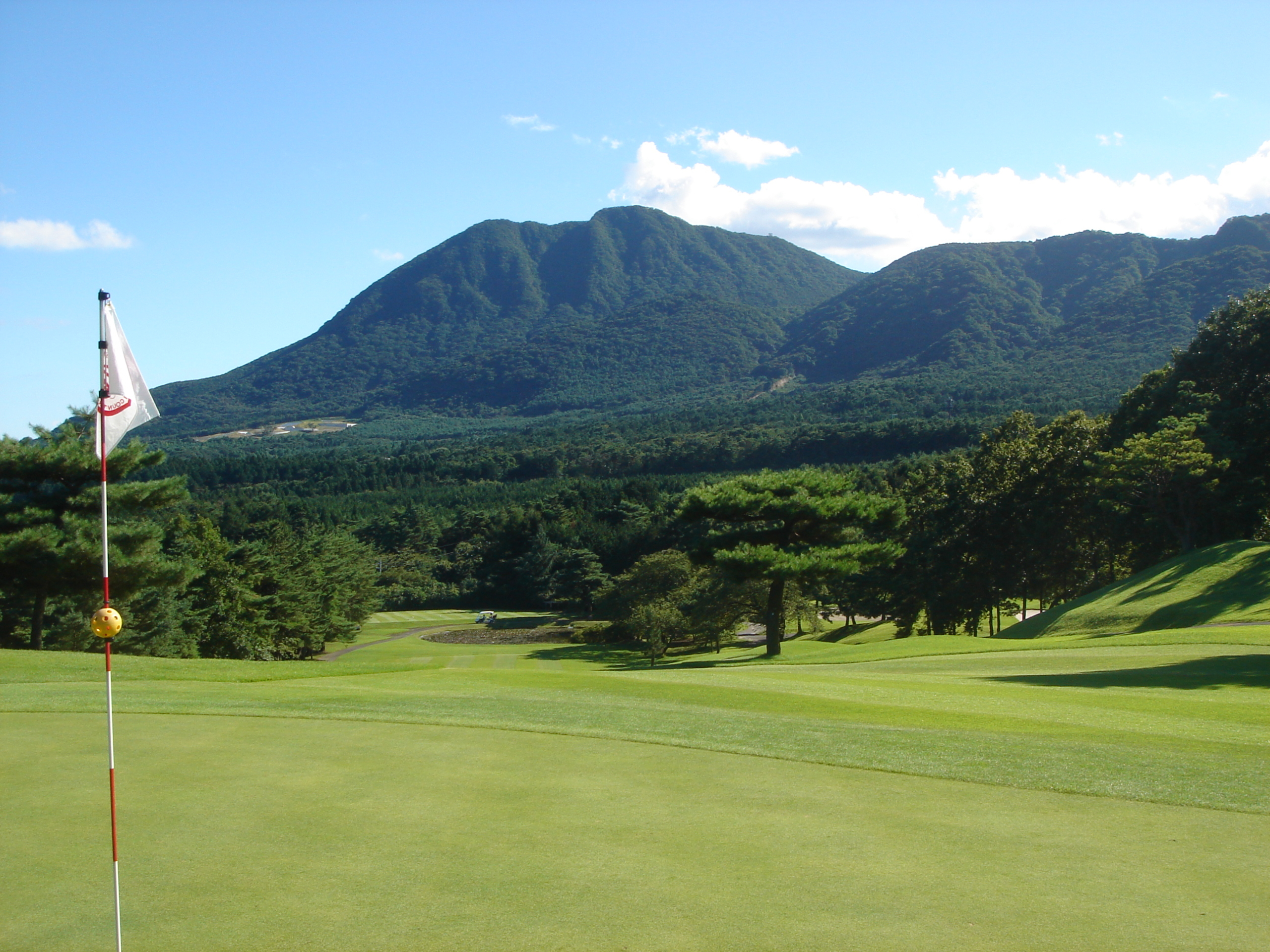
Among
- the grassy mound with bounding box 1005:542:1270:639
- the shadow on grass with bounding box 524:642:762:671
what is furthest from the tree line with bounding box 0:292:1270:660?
the grassy mound with bounding box 1005:542:1270:639

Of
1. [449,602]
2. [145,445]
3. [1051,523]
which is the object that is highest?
[145,445]

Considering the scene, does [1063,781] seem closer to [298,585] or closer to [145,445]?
[145,445]

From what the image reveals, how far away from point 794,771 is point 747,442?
428 feet

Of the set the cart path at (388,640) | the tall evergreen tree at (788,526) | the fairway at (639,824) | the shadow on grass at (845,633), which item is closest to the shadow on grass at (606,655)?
the shadow on grass at (845,633)

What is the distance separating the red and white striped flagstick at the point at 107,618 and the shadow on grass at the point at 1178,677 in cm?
1401

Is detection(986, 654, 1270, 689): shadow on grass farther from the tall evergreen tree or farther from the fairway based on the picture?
the tall evergreen tree

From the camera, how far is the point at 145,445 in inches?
1054

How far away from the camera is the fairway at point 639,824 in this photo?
17.0ft

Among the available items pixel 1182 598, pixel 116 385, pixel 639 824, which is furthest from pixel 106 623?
pixel 1182 598

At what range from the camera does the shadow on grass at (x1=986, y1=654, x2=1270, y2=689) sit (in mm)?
15570

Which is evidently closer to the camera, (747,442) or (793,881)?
(793,881)

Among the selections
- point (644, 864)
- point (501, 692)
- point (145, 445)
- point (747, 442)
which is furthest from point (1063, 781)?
point (747, 442)

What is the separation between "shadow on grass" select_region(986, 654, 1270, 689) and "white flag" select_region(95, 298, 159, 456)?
46.2 ft

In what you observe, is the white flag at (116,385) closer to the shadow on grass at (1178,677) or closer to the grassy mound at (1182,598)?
the shadow on grass at (1178,677)
